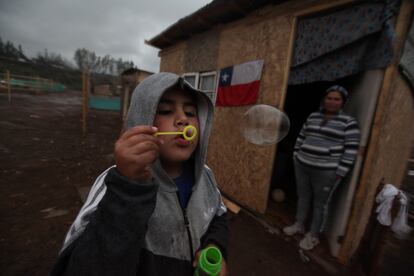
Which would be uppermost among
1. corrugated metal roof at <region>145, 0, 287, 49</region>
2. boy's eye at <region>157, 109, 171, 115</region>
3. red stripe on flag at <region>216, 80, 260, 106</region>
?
corrugated metal roof at <region>145, 0, 287, 49</region>

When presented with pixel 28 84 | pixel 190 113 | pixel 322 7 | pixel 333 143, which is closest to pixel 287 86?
pixel 322 7

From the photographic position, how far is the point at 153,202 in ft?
2.69

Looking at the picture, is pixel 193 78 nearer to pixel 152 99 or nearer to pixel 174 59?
pixel 174 59

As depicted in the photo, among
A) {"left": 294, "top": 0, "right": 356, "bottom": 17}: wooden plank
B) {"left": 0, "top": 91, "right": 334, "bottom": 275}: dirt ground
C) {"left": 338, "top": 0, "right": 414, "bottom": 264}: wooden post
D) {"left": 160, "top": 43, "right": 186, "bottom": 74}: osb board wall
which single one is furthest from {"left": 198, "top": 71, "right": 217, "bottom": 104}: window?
{"left": 338, "top": 0, "right": 414, "bottom": 264}: wooden post

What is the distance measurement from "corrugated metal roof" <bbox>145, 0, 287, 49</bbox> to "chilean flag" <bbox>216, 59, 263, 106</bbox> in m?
1.05

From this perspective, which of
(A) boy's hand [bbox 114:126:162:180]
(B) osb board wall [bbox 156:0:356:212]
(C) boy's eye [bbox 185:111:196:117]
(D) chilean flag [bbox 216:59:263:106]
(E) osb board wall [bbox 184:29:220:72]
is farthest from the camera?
(E) osb board wall [bbox 184:29:220:72]

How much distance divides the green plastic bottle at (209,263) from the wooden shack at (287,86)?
2.59m

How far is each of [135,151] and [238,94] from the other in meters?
3.65

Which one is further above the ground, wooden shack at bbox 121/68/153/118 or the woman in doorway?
wooden shack at bbox 121/68/153/118

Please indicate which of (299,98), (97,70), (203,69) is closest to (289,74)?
(203,69)

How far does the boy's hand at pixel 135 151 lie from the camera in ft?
2.40

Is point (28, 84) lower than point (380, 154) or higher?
higher

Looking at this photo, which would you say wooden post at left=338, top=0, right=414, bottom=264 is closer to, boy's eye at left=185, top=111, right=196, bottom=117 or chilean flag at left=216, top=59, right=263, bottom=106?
chilean flag at left=216, top=59, right=263, bottom=106

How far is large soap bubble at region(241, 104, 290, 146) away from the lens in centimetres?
229
